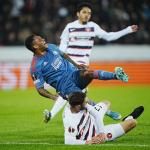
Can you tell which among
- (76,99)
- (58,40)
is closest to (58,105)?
(76,99)

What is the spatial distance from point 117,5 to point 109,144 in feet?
55.2

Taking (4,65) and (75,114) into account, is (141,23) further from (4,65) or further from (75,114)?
(75,114)

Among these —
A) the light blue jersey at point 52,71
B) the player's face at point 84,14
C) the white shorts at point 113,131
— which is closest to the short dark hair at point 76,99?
the white shorts at point 113,131

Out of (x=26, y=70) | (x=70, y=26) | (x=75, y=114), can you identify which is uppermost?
(x=70, y=26)

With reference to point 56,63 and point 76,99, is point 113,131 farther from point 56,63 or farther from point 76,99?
point 56,63

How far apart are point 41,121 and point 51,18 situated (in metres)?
11.9

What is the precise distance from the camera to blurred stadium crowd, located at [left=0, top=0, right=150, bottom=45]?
27.8 m

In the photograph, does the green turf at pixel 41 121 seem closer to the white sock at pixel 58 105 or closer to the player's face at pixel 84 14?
the white sock at pixel 58 105

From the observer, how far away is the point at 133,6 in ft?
94.5

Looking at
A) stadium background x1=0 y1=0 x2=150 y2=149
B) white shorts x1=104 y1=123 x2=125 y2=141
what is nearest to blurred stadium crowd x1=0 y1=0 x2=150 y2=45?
stadium background x1=0 y1=0 x2=150 y2=149

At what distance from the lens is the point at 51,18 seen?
28.1 meters

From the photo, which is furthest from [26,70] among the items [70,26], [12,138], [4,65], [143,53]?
[12,138]

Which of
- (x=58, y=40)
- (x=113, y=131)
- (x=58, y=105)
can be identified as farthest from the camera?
(x=58, y=40)

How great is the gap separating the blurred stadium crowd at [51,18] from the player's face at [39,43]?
13875 millimetres
